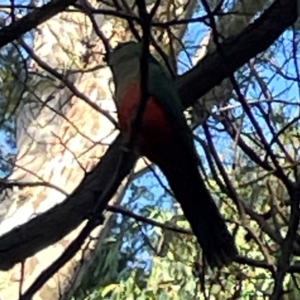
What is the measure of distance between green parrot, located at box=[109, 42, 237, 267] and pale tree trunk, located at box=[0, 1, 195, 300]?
0.81m

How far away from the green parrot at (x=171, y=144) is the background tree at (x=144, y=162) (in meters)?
0.05

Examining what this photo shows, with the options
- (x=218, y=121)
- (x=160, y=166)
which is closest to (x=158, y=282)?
(x=218, y=121)

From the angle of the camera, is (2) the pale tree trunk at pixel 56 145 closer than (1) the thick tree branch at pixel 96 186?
No

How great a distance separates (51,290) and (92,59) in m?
0.74

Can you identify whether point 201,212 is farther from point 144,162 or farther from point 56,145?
point 56,145

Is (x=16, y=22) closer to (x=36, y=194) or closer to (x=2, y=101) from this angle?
(x=2, y=101)

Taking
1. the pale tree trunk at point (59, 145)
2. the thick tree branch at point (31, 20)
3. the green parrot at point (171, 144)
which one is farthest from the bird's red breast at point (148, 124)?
the pale tree trunk at point (59, 145)

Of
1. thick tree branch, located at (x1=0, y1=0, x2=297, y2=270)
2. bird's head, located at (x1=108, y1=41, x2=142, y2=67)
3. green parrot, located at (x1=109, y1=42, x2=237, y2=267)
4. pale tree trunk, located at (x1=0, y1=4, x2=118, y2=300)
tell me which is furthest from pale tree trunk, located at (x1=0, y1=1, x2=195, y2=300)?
thick tree branch, located at (x1=0, y1=0, x2=297, y2=270)

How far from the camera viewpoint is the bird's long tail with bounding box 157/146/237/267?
1.69 m

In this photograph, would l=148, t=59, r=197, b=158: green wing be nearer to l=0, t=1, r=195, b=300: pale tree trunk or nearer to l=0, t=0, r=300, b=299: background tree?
l=0, t=0, r=300, b=299: background tree

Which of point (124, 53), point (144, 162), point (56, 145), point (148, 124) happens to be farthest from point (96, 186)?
point (56, 145)

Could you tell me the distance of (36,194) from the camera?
315 centimetres

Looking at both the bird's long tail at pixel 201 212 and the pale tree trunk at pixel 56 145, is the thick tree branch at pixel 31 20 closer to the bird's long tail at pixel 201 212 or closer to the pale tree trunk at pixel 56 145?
the bird's long tail at pixel 201 212

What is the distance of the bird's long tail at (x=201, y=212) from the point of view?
5.53 ft
